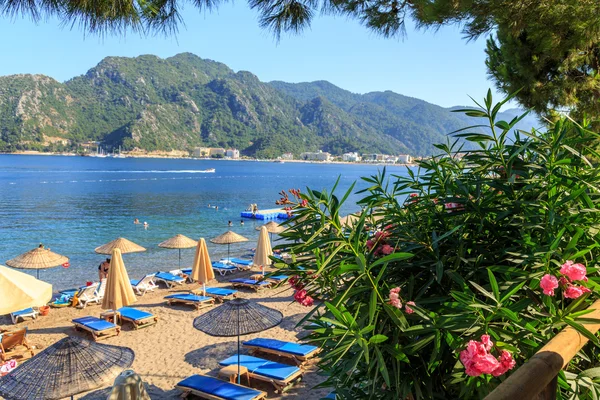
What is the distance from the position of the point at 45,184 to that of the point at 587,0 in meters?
66.4

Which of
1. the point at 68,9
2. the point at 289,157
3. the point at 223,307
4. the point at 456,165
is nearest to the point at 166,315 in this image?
the point at 223,307

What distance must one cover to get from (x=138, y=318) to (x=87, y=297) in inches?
126

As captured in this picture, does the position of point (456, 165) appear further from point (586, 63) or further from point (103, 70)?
point (103, 70)

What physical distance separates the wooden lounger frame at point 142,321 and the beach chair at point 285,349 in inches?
129

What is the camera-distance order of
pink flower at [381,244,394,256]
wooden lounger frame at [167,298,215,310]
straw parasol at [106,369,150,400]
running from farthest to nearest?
1. wooden lounger frame at [167,298,215,310]
2. straw parasol at [106,369,150,400]
3. pink flower at [381,244,394,256]

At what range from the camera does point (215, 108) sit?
6841 inches

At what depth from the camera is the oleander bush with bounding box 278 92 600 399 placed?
63.0 inches

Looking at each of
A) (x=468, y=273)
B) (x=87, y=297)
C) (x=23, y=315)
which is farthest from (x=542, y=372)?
(x=87, y=297)

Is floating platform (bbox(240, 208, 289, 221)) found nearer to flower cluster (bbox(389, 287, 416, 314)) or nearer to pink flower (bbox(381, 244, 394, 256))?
pink flower (bbox(381, 244, 394, 256))

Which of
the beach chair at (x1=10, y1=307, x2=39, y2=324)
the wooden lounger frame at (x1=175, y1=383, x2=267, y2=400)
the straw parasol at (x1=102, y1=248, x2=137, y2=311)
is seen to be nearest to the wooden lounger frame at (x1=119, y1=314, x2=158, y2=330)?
the straw parasol at (x1=102, y1=248, x2=137, y2=311)

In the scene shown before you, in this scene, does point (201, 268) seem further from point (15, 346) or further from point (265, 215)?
point (265, 215)

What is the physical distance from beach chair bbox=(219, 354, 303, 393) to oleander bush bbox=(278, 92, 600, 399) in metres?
4.78

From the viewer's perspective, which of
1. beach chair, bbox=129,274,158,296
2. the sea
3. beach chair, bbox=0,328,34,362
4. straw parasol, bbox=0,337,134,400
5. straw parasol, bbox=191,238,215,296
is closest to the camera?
straw parasol, bbox=0,337,134,400

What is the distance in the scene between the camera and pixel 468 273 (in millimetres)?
1958
